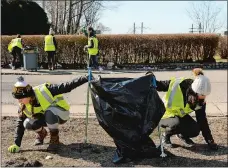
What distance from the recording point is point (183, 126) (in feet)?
19.4

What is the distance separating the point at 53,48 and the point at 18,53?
56.5 inches

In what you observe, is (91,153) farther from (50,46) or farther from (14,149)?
(50,46)

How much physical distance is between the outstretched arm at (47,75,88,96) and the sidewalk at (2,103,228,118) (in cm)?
220

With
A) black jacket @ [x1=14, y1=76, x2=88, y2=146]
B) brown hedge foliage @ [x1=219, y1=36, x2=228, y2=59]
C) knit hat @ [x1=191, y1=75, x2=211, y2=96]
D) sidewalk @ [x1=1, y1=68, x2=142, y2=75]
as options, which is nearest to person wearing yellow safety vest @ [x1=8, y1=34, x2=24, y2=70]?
sidewalk @ [x1=1, y1=68, x2=142, y2=75]

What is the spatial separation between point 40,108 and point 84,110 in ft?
9.07

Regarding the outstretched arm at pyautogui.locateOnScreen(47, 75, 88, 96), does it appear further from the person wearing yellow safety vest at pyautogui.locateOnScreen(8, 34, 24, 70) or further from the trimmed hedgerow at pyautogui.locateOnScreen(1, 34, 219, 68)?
the trimmed hedgerow at pyautogui.locateOnScreen(1, 34, 219, 68)

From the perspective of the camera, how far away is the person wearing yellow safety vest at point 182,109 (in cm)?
580

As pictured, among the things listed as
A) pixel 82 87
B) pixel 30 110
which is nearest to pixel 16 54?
pixel 82 87

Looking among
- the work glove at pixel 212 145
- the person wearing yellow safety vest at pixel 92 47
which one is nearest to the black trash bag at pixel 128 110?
the work glove at pixel 212 145

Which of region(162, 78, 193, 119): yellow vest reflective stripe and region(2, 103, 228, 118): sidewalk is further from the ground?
region(162, 78, 193, 119): yellow vest reflective stripe

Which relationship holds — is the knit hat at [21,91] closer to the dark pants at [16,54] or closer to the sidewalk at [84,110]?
the sidewalk at [84,110]

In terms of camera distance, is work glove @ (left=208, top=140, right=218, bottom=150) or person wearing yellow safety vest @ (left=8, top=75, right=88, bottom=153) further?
work glove @ (left=208, top=140, right=218, bottom=150)

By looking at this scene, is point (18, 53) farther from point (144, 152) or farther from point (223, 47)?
point (144, 152)

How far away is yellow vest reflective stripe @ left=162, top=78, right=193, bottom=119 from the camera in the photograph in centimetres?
584
